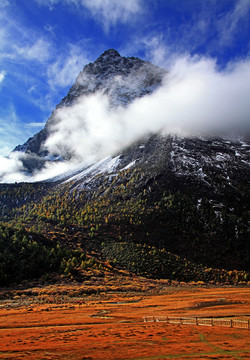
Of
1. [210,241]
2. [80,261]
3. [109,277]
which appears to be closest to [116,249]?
[80,261]

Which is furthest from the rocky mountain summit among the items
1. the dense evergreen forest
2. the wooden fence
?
the wooden fence

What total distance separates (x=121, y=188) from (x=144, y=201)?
23664 mm

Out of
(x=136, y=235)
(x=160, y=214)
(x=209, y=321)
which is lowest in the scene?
(x=209, y=321)

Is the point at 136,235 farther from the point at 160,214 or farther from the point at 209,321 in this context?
the point at 209,321

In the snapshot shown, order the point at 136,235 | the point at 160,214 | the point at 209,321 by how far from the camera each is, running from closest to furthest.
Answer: the point at 209,321, the point at 136,235, the point at 160,214

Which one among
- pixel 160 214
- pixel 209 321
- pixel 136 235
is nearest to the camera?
pixel 209 321

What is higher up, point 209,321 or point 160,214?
point 160,214

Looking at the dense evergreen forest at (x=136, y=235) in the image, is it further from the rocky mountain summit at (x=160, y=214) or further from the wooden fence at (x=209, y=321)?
the wooden fence at (x=209, y=321)

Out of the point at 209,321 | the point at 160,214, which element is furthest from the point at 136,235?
the point at 209,321

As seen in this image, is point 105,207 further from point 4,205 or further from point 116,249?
point 4,205

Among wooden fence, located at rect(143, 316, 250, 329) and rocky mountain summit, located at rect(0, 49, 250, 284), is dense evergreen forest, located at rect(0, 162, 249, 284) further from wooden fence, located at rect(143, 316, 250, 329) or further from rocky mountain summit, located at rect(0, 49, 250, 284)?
wooden fence, located at rect(143, 316, 250, 329)

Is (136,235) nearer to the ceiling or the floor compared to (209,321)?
nearer to the ceiling

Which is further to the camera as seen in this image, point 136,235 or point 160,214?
point 160,214

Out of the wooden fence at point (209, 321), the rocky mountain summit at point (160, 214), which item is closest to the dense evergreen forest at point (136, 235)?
the rocky mountain summit at point (160, 214)
